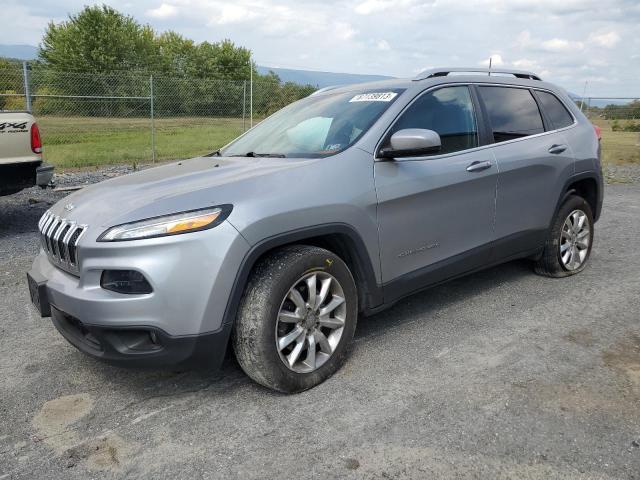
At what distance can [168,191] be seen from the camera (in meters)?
2.99

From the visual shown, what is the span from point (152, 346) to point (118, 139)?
14114mm

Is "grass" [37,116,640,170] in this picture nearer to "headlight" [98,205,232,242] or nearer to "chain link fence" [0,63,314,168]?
"chain link fence" [0,63,314,168]

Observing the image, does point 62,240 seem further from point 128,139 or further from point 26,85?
point 128,139

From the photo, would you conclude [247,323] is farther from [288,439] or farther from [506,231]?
[506,231]

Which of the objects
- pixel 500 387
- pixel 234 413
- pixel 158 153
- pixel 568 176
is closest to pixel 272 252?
pixel 234 413

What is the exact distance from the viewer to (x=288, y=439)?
A: 270cm

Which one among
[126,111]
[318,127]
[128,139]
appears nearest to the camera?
[318,127]

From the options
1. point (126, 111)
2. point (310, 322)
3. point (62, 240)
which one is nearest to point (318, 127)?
point (310, 322)

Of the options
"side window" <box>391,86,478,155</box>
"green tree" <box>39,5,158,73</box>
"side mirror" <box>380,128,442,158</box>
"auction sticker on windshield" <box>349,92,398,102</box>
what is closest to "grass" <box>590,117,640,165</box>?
"side window" <box>391,86,478,155</box>

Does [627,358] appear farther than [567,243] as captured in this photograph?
No

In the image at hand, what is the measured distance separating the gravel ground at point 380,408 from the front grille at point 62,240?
0.76 m

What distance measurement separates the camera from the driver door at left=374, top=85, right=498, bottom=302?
348 cm

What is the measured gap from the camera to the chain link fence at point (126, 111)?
12734mm

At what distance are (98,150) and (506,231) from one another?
506 inches
